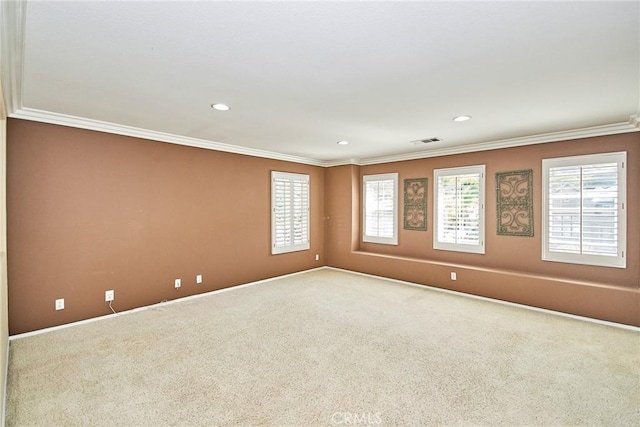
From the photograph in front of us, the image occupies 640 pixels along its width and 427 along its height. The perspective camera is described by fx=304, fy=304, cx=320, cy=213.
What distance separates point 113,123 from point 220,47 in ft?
8.54

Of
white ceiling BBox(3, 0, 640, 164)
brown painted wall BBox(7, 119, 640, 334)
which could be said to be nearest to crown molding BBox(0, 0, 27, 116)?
white ceiling BBox(3, 0, 640, 164)

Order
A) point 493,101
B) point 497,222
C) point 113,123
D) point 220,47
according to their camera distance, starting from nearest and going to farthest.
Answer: point 220,47, point 493,101, point 113,123, point 497,222

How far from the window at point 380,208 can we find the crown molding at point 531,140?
455mm

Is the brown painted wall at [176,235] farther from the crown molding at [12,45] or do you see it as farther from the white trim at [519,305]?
the crown molding at [12,45]

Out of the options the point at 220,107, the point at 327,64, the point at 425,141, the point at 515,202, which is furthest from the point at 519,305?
the point at 220,107

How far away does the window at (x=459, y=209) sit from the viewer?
4.92 m

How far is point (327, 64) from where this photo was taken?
218 centimetres

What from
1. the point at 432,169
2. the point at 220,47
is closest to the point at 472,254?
the point at 432,169

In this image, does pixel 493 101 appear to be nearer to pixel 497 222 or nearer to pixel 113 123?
pixel 497 222

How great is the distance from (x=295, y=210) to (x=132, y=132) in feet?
10.2

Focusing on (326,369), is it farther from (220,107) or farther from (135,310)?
(135,310)

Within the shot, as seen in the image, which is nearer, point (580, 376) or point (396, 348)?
point (580, 376)

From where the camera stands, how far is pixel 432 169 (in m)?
5.50

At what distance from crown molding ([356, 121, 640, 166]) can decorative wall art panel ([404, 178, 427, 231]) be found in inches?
19.0
